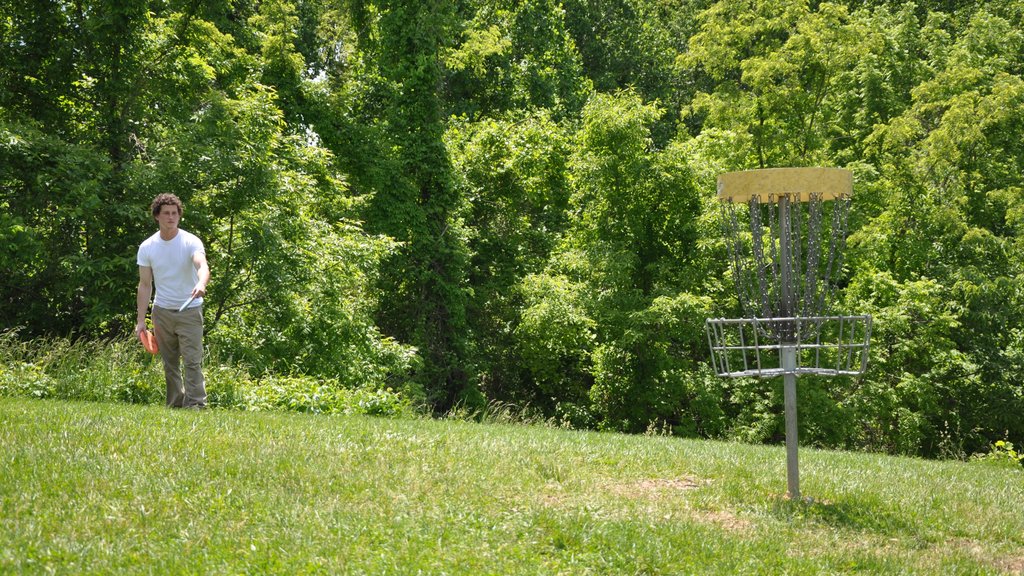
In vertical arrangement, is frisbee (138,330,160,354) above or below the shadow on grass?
above

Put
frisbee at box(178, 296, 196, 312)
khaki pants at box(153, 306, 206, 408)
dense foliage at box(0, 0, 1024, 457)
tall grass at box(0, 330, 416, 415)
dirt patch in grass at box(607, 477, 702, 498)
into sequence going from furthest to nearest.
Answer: dense foliage at box(0, 0, 1024, 457), tall grass at box(0, 330, 416, 415), khaki pants at box(153, 306, 206, 408), frisbee at box(178, 296, 196, 312), dirt patch in grass at box(607, 477, 702, 498)

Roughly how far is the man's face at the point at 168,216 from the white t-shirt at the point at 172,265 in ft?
0.44

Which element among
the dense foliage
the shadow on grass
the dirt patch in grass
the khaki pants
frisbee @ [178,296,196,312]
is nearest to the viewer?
the shadow on grass

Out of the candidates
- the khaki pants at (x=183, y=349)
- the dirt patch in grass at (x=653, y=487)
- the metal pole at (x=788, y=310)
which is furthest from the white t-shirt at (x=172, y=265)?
the metal pole at (x=788, y=310)

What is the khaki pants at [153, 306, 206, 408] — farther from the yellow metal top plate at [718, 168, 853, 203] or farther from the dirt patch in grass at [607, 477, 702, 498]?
the yellow metal top plate at [718, 168, 853, 203]

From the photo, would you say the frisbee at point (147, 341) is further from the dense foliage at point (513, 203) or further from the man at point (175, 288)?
the dense foliage at point (513, 203)

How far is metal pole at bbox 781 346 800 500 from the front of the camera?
21.8ft

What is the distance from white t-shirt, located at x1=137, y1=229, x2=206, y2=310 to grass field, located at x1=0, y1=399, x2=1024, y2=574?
114cm

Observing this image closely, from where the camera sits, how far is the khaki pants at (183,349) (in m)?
9.16

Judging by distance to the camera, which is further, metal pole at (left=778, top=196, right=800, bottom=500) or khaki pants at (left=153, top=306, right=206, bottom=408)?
khaki pants at (left=153, top=306, right=206, bottom=408)

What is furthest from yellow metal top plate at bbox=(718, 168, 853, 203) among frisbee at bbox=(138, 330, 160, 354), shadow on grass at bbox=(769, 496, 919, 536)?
frisbee at bbox=(138, 330, 160, 354)

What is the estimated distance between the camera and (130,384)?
10734mm

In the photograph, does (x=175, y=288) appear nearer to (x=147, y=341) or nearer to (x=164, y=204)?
(x=147, y=341)

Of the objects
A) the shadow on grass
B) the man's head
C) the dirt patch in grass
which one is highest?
the man's head
